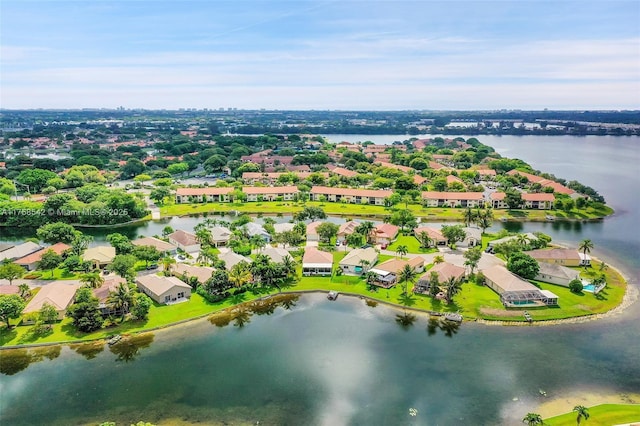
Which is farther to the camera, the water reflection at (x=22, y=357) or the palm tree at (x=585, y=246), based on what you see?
the palm tree at (x=585, y=246)

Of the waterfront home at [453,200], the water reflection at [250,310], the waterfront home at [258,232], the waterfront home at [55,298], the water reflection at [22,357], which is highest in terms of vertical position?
the waterfront home at [453,200]

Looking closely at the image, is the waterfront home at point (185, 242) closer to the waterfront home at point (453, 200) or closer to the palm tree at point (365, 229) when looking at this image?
the palm tree at point (365, 229)

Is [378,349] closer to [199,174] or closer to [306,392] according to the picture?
[306,392]

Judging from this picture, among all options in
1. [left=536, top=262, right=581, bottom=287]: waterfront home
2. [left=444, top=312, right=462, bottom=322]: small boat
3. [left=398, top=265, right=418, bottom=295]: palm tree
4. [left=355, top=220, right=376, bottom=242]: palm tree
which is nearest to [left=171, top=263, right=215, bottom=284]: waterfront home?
[left=398, top=265, right=418, bottom=295]: palm tree

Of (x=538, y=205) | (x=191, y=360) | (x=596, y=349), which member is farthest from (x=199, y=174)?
(x=596, y=349)

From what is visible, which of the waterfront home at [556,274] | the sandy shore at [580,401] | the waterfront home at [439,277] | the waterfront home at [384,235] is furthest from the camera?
the waterfront home at [384,235]

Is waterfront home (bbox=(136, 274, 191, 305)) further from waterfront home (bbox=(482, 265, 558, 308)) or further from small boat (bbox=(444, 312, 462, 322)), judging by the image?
waterfront home (bbox=(482, 265, 558, 308))

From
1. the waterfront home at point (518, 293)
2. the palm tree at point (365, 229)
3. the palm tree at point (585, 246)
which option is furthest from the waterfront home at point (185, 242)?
the palm tree at point (585, 246)
